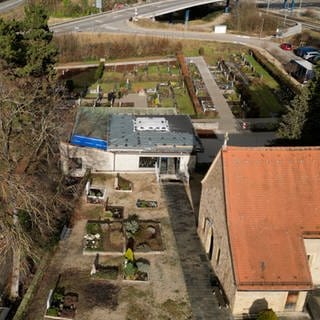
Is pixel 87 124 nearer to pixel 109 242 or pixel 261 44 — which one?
pixel 109 242

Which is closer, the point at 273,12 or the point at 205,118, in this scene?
the point at 205,118

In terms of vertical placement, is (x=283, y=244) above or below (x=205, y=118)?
above

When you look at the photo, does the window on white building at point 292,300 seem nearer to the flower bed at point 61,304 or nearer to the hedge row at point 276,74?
the flower bed at point 61,304

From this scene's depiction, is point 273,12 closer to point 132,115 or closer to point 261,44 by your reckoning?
point 261,44

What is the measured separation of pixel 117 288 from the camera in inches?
1141

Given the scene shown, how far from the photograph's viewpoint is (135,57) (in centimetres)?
7775

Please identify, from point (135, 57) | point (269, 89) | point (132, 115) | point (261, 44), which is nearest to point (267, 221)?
point (132, 115)

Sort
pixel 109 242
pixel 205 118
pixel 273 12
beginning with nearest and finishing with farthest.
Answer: pixel 109 242 < pixel 205 118 < pixel 273 12

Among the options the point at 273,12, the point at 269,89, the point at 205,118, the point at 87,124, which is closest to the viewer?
the point at 87,124

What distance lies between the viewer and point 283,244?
27.5 metres

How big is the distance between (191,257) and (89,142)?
48.5 ft

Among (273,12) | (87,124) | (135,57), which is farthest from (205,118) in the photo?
(273,12)

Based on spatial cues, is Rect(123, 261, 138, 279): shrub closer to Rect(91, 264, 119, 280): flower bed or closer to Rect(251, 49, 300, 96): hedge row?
Rect(91, 264, 119, 280): flower bed

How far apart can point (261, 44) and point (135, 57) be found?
23148 mm
